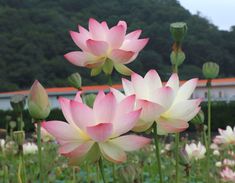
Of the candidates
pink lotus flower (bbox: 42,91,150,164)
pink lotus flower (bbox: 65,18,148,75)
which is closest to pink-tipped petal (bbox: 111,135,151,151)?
pink lotus flower (bbox: 42,91,150,164)

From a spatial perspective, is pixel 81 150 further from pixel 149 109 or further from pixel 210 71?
pixel 210 71

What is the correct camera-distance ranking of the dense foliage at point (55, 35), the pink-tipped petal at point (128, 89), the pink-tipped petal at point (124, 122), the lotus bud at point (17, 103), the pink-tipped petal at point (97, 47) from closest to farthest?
1. the pink-tipped petal at point (124, 122)
2. the pink-tipped petal at point (128, 89)
3. the pink-tipped petal at point (97, 47)
4. the lotus bud at point (17, 103)
5. the dense foliage at point (55, 35)

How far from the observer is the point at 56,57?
68.4ft

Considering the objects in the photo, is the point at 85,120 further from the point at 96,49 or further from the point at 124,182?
the point at 96,49

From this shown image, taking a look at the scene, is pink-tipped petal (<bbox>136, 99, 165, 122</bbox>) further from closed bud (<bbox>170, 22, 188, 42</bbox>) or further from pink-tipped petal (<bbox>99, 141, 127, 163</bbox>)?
closed bud (<bbox>170, 22, 188, 42</bbox>)

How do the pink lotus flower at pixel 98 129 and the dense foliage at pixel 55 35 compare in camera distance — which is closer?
the pink lotus flower at pixel 98 129

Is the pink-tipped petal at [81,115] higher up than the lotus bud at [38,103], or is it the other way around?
the pink-tipped petal at [81,115]

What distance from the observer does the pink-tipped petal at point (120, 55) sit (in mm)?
740

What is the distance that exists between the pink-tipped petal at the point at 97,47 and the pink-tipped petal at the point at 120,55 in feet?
0.05

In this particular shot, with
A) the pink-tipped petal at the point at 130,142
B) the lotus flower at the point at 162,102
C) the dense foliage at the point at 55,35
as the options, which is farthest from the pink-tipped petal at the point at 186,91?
the dense foliage at the point at 55,35

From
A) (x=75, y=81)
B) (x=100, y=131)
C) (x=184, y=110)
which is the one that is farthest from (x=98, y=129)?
(x=75, y=81)

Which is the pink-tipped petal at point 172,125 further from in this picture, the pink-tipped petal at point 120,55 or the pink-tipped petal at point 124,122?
the pink-tipped petal at point 120,55

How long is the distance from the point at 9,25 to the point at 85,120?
952 inches

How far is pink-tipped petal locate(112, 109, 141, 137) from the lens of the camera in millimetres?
489
